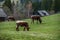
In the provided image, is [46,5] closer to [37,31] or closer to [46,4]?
[46,4]

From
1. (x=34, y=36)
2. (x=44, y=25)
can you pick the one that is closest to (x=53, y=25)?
(x=44, y=25)

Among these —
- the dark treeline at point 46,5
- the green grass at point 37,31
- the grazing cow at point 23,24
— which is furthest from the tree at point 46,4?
the grazing cow at point 23,24

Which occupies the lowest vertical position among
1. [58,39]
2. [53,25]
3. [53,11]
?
[58,39]

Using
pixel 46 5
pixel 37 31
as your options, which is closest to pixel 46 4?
pixel 46 5

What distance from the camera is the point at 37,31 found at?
2475 millimetres

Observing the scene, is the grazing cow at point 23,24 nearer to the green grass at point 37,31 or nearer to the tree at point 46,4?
the green grass at point 37,31

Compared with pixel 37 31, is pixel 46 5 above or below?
above

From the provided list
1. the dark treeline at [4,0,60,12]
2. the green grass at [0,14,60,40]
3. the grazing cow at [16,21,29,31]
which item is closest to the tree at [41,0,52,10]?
the dark treeline at [4,0,60,12]

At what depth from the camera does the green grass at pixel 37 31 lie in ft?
7.96

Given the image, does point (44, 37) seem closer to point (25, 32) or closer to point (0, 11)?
point (25, 32)

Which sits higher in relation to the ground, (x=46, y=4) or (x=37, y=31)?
(x=46, y=4)

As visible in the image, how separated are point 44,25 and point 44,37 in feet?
0.49

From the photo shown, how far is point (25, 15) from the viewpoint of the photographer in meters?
2.56

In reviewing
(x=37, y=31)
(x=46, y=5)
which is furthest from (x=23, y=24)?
(x=46, y=5)
